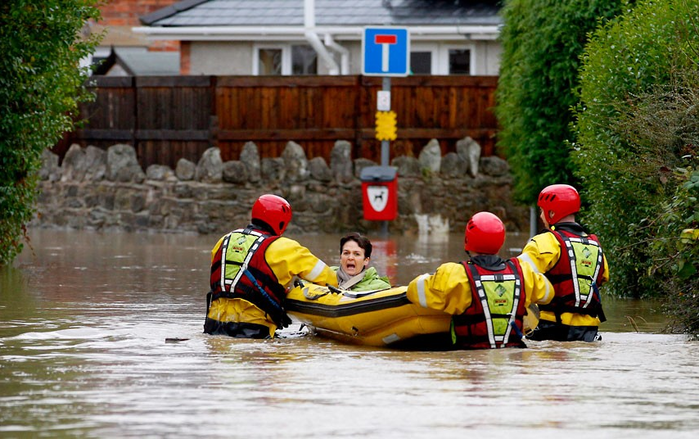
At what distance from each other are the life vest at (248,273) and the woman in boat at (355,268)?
1.87 feet

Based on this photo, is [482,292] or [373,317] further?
[373,317]

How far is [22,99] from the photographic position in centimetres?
1709

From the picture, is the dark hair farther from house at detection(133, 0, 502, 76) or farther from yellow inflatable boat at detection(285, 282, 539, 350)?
house at detection(133, 0, 502, 76)

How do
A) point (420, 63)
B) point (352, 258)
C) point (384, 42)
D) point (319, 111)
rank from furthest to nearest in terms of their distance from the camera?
point (420, 63)
point (319, 111)
point (384, 42)
point (352, 258)

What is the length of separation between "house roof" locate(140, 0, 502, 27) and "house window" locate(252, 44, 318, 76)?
74 cm

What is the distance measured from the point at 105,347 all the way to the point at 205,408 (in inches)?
120

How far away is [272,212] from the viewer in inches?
440

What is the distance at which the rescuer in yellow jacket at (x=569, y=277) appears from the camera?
1074 centimetres

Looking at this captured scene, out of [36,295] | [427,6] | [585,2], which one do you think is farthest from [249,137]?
[36,295]

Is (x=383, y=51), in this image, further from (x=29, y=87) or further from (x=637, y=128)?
(x=637, y=128)

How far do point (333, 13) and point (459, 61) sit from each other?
288 centimetres

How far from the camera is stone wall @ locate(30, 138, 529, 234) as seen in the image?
2541 cm

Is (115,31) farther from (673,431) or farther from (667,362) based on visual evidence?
(673,431)

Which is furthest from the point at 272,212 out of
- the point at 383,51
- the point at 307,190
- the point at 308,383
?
the point at 307,190
